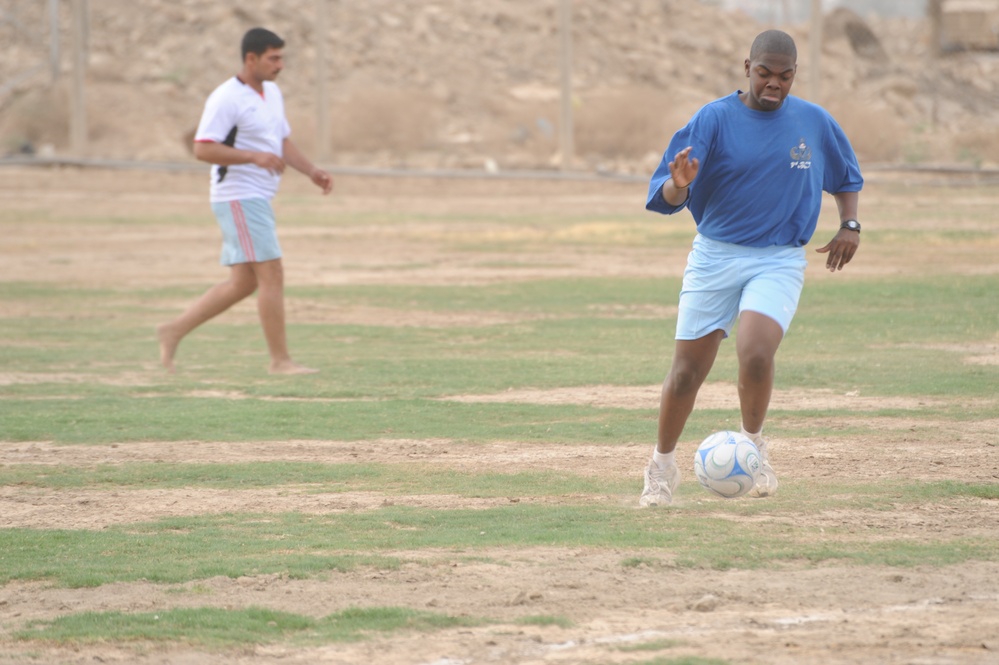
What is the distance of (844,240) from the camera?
6742mm

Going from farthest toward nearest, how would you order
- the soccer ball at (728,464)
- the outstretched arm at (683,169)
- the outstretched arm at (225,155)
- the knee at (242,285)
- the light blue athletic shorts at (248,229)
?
the knee at (242,285), the light blue athletic shorts at (248,229), the outstretched arm at (225,155), the soccer ball at (728,464), the outstretched arm at (683,169)

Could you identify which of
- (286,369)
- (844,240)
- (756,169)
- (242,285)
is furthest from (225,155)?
(844,240)

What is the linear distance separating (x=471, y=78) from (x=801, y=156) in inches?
1222

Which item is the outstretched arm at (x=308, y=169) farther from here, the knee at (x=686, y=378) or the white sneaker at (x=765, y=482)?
the white sneaker at (x=765, y=482)

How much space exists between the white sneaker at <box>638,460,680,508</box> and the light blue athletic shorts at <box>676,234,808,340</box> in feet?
1.97

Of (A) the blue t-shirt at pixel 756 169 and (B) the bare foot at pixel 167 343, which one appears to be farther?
(B) the bare foot at pixel 167 343

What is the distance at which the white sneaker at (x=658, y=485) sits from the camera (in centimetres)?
677

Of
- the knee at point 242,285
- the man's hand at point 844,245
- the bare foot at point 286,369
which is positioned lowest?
the bare foot at point 286,369

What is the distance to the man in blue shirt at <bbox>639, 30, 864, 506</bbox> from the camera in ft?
21.1

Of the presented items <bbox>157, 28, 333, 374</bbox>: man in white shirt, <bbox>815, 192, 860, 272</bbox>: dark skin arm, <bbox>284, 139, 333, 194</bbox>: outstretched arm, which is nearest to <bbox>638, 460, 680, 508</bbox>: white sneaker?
<bbox>815, 192, 860, 272</bbox>: dark skin arm

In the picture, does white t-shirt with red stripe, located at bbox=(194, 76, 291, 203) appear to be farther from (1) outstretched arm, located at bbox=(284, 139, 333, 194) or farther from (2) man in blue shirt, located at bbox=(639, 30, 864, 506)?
(2) man in blue shirt, located at bbox=(639, 30, 864, 506)

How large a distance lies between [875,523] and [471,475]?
6.74ft

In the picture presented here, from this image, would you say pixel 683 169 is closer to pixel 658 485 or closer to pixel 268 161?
pixel 658 485

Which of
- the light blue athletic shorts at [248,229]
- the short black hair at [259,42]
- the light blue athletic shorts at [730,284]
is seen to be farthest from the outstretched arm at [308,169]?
the light blue athletic shorts at [730,284]
